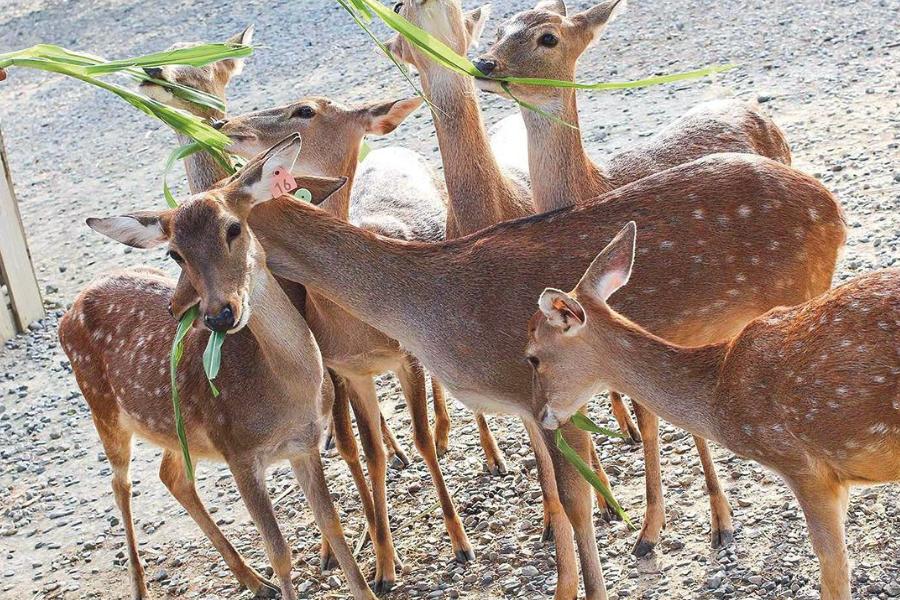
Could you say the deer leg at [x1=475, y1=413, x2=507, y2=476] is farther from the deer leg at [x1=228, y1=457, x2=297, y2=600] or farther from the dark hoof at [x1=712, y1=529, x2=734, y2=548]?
the deer leg at [x1=228, y1=457, x2=297, y2=600]

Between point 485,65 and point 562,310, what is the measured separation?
1.38 metres

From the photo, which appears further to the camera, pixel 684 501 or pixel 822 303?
pixel 684 501

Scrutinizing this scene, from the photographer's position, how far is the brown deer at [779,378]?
11.3 feet

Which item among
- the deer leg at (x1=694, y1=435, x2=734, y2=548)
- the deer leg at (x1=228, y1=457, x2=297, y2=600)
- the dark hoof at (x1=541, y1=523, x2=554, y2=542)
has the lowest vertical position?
the dark hoof at (x1=541, y1=523, x2=554, y2=542)

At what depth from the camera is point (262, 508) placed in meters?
4.48

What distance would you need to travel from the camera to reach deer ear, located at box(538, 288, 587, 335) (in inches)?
140

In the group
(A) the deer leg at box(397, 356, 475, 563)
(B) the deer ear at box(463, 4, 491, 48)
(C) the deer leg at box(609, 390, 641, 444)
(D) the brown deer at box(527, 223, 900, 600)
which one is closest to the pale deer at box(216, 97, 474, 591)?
(A) the deer leg at box(397, 356, 475, 563)

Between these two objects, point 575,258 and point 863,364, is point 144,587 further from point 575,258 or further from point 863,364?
point 863,364

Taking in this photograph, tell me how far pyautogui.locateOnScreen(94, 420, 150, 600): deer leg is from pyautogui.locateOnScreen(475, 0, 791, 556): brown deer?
7.47 ft

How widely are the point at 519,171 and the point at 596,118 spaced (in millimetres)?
3837

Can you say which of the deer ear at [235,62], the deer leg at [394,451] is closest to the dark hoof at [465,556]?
the deer leg at [394,451]

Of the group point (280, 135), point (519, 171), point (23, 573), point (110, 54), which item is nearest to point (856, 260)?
point (519, 171)

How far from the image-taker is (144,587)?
17.0 feet

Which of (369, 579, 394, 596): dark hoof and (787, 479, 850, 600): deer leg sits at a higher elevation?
(787, 479, 850, 600): deer leg
